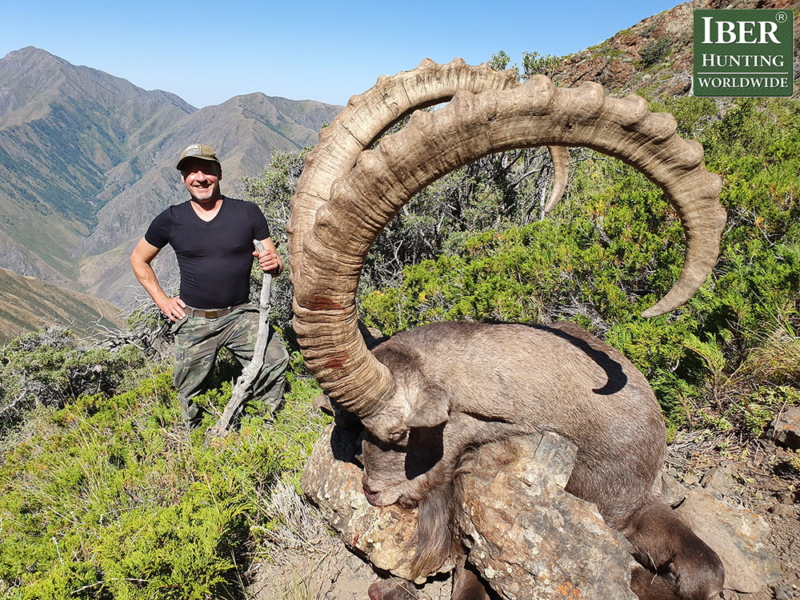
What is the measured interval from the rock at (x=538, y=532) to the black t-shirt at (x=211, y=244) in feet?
12.1

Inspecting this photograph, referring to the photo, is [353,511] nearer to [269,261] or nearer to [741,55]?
[269,261]

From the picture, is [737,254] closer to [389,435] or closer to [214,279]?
[389,435]

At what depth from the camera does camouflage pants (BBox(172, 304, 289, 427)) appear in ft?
16.3

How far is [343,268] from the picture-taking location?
1883 mm

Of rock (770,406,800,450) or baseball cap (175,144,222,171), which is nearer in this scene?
rock (770,406,800,450)

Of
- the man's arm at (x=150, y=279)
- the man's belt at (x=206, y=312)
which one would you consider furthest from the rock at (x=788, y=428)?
the man's arm at (x=150, y=279)

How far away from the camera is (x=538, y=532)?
2.11m

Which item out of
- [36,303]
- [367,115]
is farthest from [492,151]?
[36,303]

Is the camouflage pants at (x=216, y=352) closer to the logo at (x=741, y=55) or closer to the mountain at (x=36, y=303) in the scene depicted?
the logo at (x=741, y=55)

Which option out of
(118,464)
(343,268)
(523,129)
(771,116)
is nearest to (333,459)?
(343,268)

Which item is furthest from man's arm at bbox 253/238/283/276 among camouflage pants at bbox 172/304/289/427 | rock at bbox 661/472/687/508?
rock at bbox 661/472/687/508

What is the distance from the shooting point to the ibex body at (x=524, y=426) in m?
2.39

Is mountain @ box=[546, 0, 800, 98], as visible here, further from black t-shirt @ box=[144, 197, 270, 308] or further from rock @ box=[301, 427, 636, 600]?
rock @ box=[301, 427, 636, 600]

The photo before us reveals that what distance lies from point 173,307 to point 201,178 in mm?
1507
